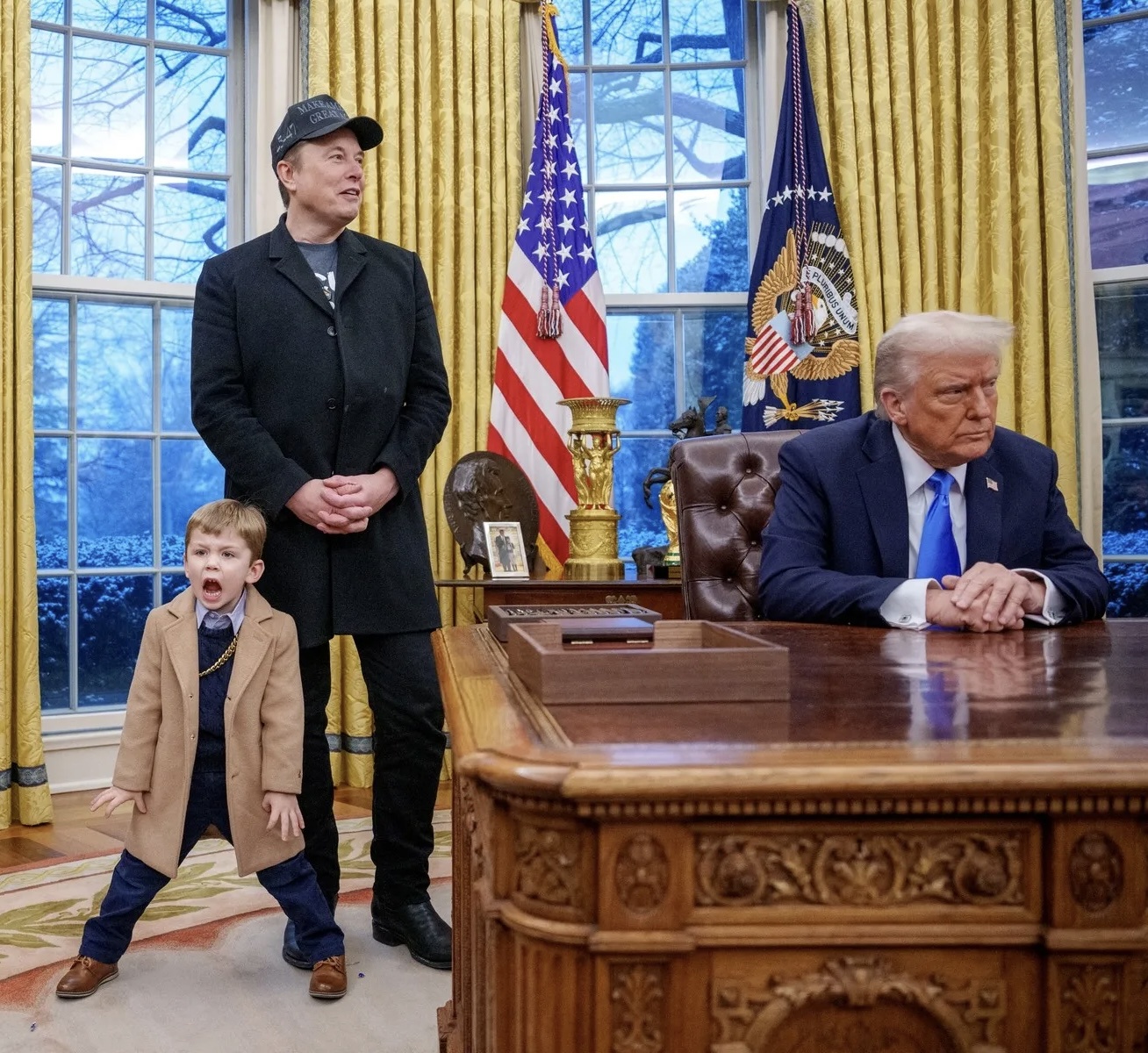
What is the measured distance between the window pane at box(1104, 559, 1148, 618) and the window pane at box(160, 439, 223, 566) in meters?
3.40

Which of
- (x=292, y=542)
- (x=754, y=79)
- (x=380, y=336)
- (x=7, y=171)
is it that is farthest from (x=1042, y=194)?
(x=7, y=171)

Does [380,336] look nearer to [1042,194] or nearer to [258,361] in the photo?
[258,361]

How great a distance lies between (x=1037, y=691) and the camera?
993 mm

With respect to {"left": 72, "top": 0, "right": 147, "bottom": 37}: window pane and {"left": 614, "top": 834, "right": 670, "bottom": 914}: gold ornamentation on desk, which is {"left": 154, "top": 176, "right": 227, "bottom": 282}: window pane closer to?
{"left": 72, "top": 0, "right": 147, "bottom": 37}: window pane

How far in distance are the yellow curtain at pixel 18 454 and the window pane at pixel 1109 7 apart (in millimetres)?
3778

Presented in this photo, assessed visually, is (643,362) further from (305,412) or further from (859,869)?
(859,869)

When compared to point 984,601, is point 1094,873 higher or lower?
lower

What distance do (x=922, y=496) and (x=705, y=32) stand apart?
3275mm

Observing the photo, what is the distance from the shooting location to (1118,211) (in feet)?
14.4

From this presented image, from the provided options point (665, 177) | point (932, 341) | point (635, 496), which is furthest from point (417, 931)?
point (665, 177)

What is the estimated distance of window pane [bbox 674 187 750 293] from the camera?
4.66m

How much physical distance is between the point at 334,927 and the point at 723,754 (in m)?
1.74

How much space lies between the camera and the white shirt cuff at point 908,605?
1.75 meters

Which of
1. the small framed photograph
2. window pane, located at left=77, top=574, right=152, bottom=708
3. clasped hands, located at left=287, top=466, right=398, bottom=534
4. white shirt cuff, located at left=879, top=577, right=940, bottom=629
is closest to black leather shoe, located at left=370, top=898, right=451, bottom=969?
clasped hands, located at left=287, top=466, right=398, bottom=534
